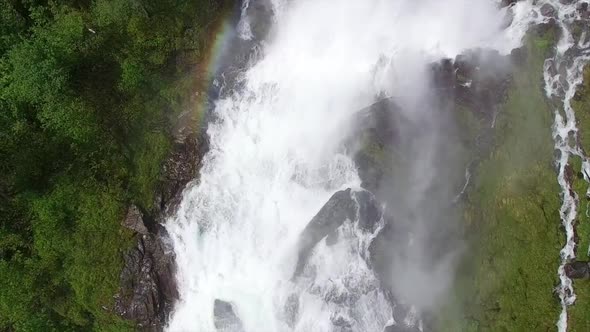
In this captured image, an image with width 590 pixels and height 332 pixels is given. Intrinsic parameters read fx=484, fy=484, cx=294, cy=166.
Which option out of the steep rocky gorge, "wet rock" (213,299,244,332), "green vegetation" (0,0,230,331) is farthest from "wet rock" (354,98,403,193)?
"green vegetation" (0,0,230,331)

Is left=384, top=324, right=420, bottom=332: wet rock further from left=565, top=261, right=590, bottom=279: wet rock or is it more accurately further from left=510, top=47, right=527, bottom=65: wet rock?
left=510, top=47, right=527, bottom=65: wet rock

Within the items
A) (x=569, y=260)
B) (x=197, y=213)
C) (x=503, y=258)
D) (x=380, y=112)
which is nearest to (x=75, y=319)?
(x=197, y=213)

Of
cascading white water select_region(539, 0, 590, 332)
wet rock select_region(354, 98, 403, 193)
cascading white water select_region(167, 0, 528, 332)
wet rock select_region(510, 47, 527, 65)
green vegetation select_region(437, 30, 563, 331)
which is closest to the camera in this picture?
cascading white water select_region(539, 0, 590, 332)

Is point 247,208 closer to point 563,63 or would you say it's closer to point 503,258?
Answer: point 503,258

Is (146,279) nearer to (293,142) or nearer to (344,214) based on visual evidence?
(293,142)

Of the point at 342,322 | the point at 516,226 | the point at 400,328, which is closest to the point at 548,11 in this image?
the point at 516,226

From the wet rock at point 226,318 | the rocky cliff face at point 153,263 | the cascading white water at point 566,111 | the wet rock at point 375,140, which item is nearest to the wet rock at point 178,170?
the rocky cliff face at point 153,263
